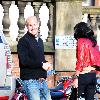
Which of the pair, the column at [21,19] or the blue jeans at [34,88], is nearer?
the blue jeans at [34,88]

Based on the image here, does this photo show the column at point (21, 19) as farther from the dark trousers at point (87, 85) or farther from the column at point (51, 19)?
the dark trousers at point (87, 85)

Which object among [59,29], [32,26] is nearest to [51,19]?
[59,29]

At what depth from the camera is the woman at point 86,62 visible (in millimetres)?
8633

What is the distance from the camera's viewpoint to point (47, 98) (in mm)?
7738

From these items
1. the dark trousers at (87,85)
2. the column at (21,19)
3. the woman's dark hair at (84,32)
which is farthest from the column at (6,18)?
the dark trousers at (87,85)

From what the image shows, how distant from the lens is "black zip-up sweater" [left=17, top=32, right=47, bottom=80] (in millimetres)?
7543

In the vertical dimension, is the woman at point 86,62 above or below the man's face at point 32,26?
below

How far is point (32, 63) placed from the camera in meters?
7.53

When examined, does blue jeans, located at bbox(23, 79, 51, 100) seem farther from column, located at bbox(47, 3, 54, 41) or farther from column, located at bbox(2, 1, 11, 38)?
column, located at bbox(47, 3, 54, 41)

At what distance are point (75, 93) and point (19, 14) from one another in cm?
300

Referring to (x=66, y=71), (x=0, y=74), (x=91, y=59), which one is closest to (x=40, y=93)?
(x=0, y=74)

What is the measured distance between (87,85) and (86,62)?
1.40ft

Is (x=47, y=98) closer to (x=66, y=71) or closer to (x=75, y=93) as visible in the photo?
(x=75, y=93)

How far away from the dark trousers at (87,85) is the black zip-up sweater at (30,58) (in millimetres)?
1250
